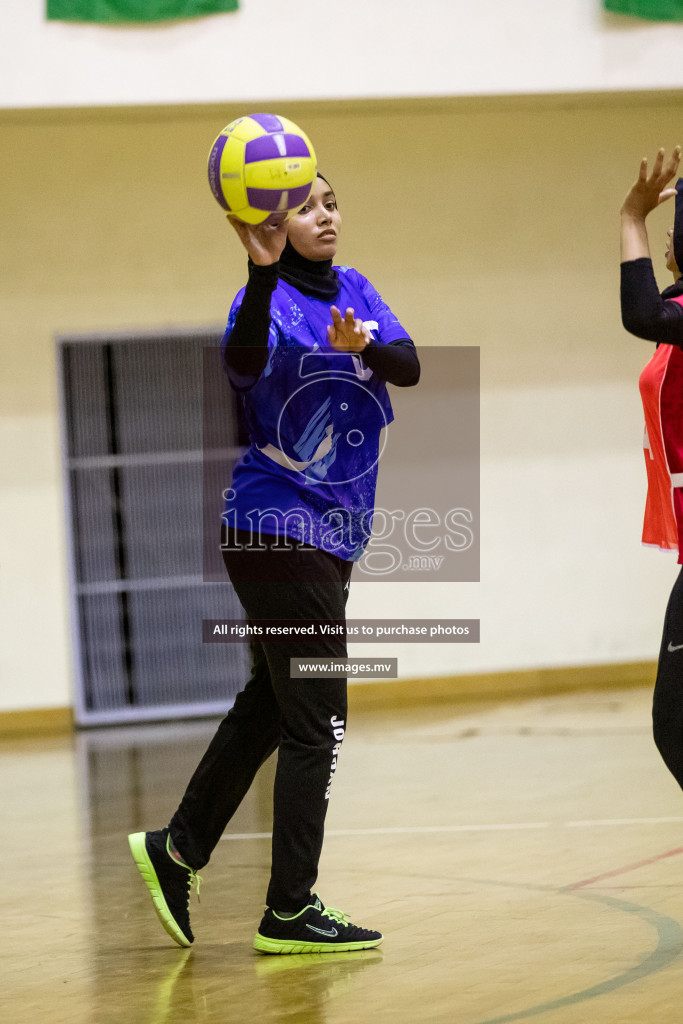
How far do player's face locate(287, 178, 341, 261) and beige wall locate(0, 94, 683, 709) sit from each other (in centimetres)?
459

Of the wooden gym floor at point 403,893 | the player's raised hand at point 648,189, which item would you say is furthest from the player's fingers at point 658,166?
the wooden gym floor at point 403,893

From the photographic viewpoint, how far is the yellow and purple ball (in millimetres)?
2703

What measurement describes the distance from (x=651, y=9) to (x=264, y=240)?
4823 millimetres

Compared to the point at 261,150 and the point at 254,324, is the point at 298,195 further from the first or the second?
the point at 254,324

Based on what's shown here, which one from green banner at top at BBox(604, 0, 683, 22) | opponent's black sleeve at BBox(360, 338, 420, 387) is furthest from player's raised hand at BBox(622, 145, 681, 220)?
green banner at top at BBox(604, 0, 683, 22)

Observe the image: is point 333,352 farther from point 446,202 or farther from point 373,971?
point 446,202

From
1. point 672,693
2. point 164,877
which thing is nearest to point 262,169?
point 672,693

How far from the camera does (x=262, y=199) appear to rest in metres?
2.70

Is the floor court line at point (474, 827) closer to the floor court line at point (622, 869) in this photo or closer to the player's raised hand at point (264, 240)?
the floor court line at point (622, 869)

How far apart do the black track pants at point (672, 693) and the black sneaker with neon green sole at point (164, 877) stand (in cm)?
120

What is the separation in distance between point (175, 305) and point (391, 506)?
1858 millimetres

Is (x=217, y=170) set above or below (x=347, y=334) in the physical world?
above

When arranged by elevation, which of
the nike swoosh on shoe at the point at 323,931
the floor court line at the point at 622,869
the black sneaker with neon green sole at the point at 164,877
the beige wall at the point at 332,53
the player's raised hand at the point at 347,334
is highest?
the beige wall at the point at 332,53

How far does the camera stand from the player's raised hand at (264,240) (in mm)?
2646
